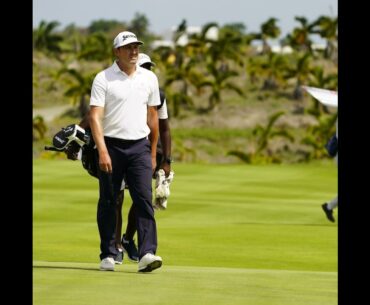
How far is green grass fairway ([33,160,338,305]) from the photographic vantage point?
392 inches

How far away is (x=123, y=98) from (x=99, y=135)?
15.8 inches

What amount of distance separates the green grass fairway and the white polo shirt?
1294 mm

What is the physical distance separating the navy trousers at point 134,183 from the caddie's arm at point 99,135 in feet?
0.88

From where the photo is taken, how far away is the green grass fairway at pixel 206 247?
32.7ft

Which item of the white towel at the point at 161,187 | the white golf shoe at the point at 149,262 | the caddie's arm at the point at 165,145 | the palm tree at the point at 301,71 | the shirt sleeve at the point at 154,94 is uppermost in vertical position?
the shirt sleeve at the point at 154,94

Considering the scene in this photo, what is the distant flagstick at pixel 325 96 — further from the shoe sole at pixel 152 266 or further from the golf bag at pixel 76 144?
the shoe sole at pixel 152 266

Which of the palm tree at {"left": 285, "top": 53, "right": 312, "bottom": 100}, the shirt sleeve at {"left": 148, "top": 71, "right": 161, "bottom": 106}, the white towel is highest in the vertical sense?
the shirt sleeve at {"left": 148, "top": 71, "right": 161, "bottom": 106}

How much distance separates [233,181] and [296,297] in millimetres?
29359

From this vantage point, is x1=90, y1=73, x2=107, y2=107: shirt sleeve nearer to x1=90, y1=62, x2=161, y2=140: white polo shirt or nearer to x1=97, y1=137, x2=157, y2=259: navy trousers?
x1=90, y1=62, x2=161, y2=140: white polo shirt

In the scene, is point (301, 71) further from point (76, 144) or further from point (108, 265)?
point (108, 265)

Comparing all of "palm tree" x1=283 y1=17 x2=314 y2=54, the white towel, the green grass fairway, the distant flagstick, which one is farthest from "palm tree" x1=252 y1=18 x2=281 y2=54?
the white towel

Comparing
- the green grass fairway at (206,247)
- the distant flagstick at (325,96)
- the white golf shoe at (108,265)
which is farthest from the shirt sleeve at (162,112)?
the distant flagstick at (325,96)
